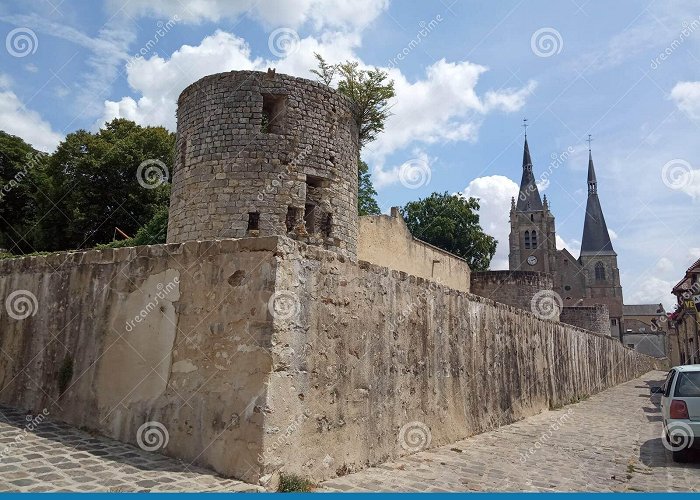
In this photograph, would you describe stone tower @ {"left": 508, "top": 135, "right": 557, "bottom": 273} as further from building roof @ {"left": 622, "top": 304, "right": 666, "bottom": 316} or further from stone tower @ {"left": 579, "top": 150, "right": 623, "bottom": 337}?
building roof @ {"left": 622, "top": 304, "right": 666, "bottom": 316}

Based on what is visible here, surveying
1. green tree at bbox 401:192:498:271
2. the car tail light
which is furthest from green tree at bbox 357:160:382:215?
the car tail light

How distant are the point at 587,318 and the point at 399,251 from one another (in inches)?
732

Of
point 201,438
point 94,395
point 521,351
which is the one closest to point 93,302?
point 94,395

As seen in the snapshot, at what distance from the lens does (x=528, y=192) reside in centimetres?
7612

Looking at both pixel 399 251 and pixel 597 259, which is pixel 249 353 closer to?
pixel 399 251

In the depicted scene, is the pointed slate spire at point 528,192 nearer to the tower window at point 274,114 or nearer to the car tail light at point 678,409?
the tower window at point 274,114

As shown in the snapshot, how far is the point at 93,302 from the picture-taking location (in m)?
5.95

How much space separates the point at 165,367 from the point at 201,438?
0.79 m

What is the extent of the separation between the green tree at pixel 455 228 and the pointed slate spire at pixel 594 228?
4401 cm

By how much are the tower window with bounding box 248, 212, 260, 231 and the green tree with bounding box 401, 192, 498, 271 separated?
30559mm

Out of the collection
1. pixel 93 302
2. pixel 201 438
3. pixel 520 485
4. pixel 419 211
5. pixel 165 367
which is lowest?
pixel 520 485

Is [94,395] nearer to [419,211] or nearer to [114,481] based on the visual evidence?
[114,481]

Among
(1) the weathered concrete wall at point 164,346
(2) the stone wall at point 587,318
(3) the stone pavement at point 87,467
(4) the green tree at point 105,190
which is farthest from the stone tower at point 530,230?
(3) the stone pavement at point 87,467

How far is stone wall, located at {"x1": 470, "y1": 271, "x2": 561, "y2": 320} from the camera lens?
25.7 m
